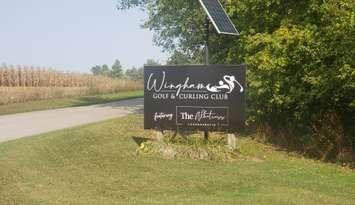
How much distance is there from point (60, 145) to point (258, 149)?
4813mm

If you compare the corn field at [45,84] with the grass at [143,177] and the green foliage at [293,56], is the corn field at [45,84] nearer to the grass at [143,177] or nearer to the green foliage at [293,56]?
the green foliage at [293,56]

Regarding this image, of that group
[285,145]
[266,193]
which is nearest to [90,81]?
[285,145]

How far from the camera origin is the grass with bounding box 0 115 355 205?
8.96 m

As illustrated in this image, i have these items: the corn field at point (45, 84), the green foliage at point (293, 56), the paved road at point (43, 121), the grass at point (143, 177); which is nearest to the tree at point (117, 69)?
the corn field at point (45, 84)

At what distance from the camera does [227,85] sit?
43.0ft

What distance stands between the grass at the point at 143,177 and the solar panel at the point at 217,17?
287 cm

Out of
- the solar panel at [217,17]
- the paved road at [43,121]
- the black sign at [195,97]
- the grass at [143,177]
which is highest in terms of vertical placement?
the solar panel at [217,17]

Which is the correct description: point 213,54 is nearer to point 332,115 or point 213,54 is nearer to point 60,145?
point 332,115

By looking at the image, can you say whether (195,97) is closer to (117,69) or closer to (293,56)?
(293,56)

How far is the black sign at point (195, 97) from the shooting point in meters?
13.1

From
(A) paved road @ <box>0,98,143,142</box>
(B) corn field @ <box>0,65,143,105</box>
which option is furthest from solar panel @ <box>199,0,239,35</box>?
(B) corn field @ <box>0,65,143,105</box>

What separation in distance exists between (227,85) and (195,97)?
777 mm

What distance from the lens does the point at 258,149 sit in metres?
14.5

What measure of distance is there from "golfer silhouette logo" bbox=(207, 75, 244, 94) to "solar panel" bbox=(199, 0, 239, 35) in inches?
42.6
